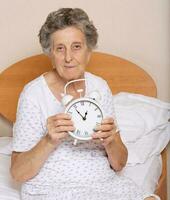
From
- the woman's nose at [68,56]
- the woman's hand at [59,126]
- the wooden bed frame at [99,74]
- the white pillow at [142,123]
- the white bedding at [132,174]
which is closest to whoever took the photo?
the woman's hand at [59,126]

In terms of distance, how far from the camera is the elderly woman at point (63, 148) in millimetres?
1445

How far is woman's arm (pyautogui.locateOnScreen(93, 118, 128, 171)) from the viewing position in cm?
133

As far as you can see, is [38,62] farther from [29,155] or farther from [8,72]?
[29,155]

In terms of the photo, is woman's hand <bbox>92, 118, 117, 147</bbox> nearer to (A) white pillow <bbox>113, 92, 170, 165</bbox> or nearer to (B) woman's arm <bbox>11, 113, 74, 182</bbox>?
(B) woman's arm <bbox>11, 113, 74, 182</bbox>

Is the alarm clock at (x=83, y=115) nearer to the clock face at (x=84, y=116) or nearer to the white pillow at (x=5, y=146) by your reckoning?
the clock face at (x=84, y=116)

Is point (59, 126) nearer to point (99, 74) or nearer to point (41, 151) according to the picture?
point (41, 151)

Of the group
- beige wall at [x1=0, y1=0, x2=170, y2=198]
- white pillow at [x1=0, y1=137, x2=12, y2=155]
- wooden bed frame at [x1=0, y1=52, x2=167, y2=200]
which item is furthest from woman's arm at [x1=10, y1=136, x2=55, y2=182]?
beige wall at [x1=0, y1=0, x2=170, y2=198]

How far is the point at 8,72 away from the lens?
2203 millimetres

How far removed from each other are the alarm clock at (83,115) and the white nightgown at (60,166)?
14cm

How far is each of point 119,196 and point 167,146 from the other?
2.65 feet

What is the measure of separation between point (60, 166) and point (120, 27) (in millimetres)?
917

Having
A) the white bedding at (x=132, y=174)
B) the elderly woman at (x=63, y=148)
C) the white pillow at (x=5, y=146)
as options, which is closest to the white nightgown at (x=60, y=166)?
the elderly woman at (x=63, y=148)

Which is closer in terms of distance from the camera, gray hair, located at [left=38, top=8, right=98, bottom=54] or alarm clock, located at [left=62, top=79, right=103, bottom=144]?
→ alarm clock, located at [left=62, top=79, right=103, bottom=144]

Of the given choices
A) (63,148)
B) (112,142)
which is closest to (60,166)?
(63,148)
